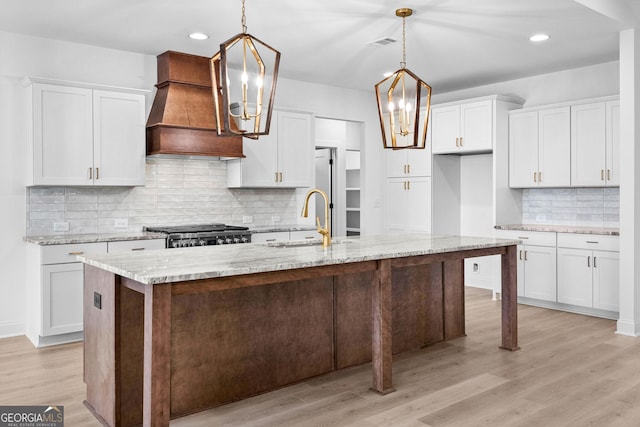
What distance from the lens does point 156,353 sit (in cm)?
230

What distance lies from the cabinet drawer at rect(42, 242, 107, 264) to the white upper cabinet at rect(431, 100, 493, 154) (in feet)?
14.3

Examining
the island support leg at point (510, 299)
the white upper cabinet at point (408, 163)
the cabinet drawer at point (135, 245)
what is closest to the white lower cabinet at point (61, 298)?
the cabinet drawer at point (135, 245)

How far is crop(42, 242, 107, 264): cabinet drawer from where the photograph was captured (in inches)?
170

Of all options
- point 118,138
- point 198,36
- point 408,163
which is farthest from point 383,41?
point 118,138

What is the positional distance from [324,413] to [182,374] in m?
0.82

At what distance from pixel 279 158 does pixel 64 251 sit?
8.41ft

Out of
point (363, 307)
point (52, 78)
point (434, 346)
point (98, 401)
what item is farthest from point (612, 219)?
point (52, 78)

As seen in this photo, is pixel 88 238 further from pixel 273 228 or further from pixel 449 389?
pixel 449 389

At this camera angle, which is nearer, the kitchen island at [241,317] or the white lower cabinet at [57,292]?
the kitchen island at [241,317]

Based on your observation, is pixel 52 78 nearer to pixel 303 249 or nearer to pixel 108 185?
pixel 108 185

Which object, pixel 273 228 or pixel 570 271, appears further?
pixel 273 228

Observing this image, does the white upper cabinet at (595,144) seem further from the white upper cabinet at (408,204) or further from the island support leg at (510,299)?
the island support leg at (510,299)

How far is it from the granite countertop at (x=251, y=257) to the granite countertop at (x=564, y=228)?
1653mm

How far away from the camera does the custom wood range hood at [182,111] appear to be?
16.6ft
